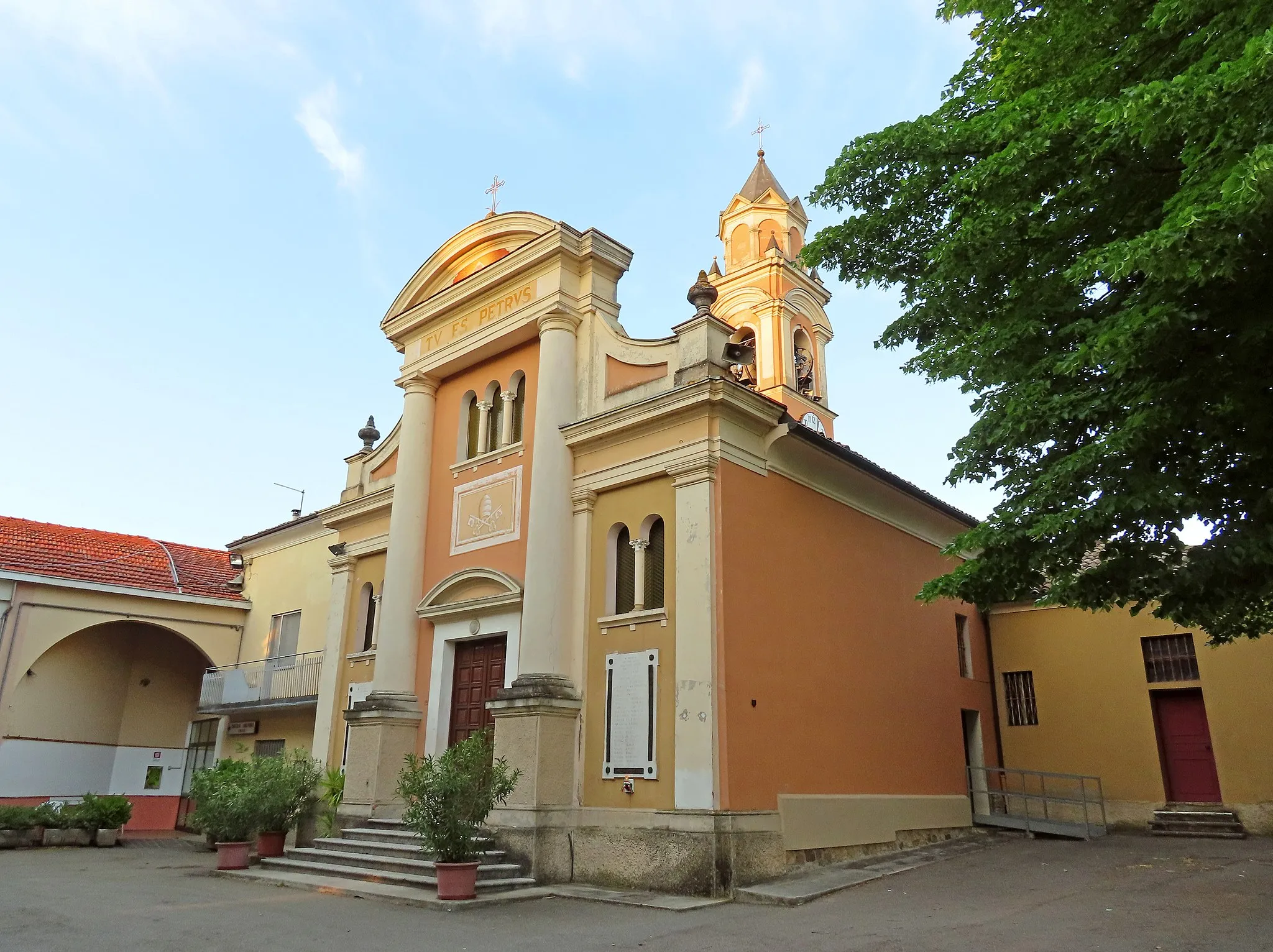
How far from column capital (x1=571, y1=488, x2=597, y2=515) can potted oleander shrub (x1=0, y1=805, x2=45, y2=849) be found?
38.5ft

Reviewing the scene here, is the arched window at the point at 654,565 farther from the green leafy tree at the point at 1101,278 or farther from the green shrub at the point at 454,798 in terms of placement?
the green leafy tree at the point at 1101,278

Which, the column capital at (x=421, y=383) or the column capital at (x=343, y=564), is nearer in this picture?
the column capital at (x=421, y=383)

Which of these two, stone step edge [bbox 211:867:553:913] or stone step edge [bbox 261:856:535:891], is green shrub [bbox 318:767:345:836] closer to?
stone step edge [bbox 261:856:535:891]

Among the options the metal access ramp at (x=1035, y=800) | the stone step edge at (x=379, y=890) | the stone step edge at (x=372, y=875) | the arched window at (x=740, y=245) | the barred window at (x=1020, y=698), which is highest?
the arched window at (x=740, y=245)

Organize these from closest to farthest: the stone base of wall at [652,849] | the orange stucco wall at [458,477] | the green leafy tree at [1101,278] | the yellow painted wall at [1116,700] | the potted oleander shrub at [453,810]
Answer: the green leafy tree at [1101,278]
the potted oleander shrub at [453,810]
the stone base of wall at [652,849]
the orange stucco wall at [458,477]
the yellow painted wall at [1116,700]

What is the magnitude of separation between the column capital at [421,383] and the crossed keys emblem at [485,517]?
2.81m

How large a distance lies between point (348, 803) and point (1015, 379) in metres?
11.1

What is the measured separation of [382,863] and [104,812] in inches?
355

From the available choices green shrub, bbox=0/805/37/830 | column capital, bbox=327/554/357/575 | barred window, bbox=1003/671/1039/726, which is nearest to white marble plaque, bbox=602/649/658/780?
column capital, bbox=327/554/357/575

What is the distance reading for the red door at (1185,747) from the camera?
15.4 m

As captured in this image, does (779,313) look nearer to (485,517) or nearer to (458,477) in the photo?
(458,477)

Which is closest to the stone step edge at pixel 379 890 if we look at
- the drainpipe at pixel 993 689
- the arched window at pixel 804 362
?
the drainpipe at pixel 993 689

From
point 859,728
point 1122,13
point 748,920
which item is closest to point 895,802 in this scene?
point 859,728

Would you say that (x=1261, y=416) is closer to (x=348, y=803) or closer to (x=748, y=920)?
(x=748, y=920)
